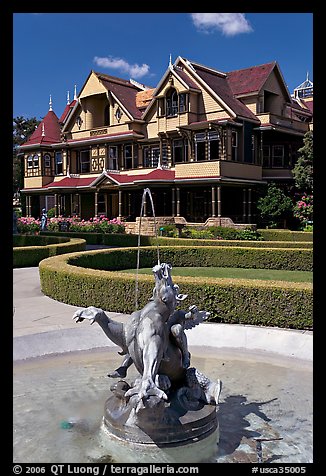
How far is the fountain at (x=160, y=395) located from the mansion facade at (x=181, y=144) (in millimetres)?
26778

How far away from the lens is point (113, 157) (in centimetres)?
4188

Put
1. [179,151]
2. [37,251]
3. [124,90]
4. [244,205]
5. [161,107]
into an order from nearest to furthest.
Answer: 1. [37,251]
2. [244,205]
3. [179,151]
4. [161,107]
5. [124,90]

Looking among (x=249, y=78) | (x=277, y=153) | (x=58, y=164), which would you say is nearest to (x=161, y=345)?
(x=277, y=153)

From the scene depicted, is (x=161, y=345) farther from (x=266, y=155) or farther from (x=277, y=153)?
(x=277, y=153)

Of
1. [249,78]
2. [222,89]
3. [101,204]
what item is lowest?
[101,204]

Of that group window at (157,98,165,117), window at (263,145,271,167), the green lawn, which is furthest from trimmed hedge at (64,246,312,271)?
window at (263,145,271,167)

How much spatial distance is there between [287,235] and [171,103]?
15917 mm

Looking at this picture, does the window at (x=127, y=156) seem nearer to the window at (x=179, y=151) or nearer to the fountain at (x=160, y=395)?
the window at (x=179, y=151)

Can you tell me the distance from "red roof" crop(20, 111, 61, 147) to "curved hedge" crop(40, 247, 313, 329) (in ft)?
117

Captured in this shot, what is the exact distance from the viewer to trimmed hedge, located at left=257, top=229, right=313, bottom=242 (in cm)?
2640

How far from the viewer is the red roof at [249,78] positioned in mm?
37188

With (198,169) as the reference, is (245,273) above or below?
below

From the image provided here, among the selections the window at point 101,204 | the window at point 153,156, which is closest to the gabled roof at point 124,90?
the window at point 153,156
